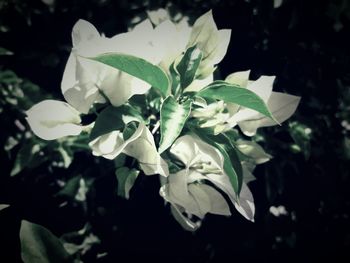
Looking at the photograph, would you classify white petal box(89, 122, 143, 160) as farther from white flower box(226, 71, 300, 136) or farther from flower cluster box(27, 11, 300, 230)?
white flower box(226, 71, 300, 136)

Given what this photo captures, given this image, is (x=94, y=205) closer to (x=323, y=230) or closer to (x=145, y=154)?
(x=145, y=154)

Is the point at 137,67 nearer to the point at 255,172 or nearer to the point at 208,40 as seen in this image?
the point at 208,40

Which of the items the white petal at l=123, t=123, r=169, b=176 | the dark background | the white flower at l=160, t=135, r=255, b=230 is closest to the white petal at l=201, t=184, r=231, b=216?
the white flower at l=160, t=135, r=255, b=230

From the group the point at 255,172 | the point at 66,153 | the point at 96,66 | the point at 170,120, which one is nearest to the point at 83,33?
the point at 96,66

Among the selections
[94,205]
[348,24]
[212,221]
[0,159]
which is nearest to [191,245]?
[212,221]

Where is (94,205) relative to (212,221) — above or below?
above

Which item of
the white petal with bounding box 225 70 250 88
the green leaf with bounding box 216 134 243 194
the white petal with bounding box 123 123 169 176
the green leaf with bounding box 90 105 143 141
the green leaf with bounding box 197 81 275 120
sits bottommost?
the green leaf with bounding box 216 134 243 194
